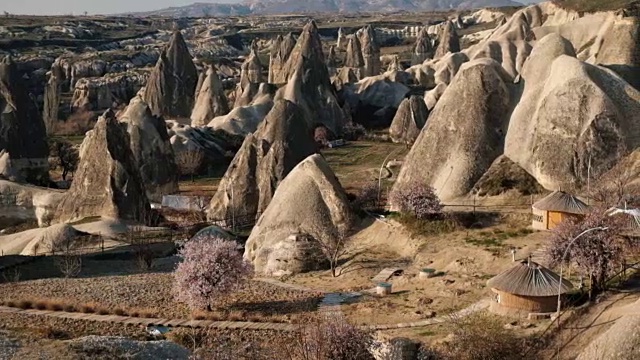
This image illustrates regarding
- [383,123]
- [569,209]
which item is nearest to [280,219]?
[569,209]

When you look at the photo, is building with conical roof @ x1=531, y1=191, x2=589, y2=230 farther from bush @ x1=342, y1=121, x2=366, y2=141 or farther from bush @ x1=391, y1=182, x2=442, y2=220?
bush @ x1=342, y1=121, x2=366, y2=141

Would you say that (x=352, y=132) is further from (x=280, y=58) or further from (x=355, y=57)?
(x=355, y=57)

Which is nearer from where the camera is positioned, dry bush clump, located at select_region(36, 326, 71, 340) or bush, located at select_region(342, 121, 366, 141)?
dry bush clump, located at select_region(36, 326, 71, 340)

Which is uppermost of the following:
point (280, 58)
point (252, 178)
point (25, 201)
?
point (280, 58)

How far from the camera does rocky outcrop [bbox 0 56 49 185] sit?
53.5 metres

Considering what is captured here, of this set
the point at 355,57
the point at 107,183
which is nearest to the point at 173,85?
the point at 355,57

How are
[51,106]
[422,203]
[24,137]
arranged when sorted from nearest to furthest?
[422,203] → [24,137] → [51,106]

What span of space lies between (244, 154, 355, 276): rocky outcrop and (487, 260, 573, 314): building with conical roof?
349 inches

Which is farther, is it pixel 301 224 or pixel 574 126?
pixel 574 126

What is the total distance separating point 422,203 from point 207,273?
8765mm

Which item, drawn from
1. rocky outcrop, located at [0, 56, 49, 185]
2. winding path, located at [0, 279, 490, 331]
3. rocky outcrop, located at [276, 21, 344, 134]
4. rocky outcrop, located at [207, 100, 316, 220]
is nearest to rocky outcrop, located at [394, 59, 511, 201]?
rocky outcrop, located at [207, 100, 316, 220]

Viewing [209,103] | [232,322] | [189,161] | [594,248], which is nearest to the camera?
[594,248]

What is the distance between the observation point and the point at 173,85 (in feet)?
253

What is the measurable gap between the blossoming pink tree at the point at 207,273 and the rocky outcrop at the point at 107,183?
559 inches
